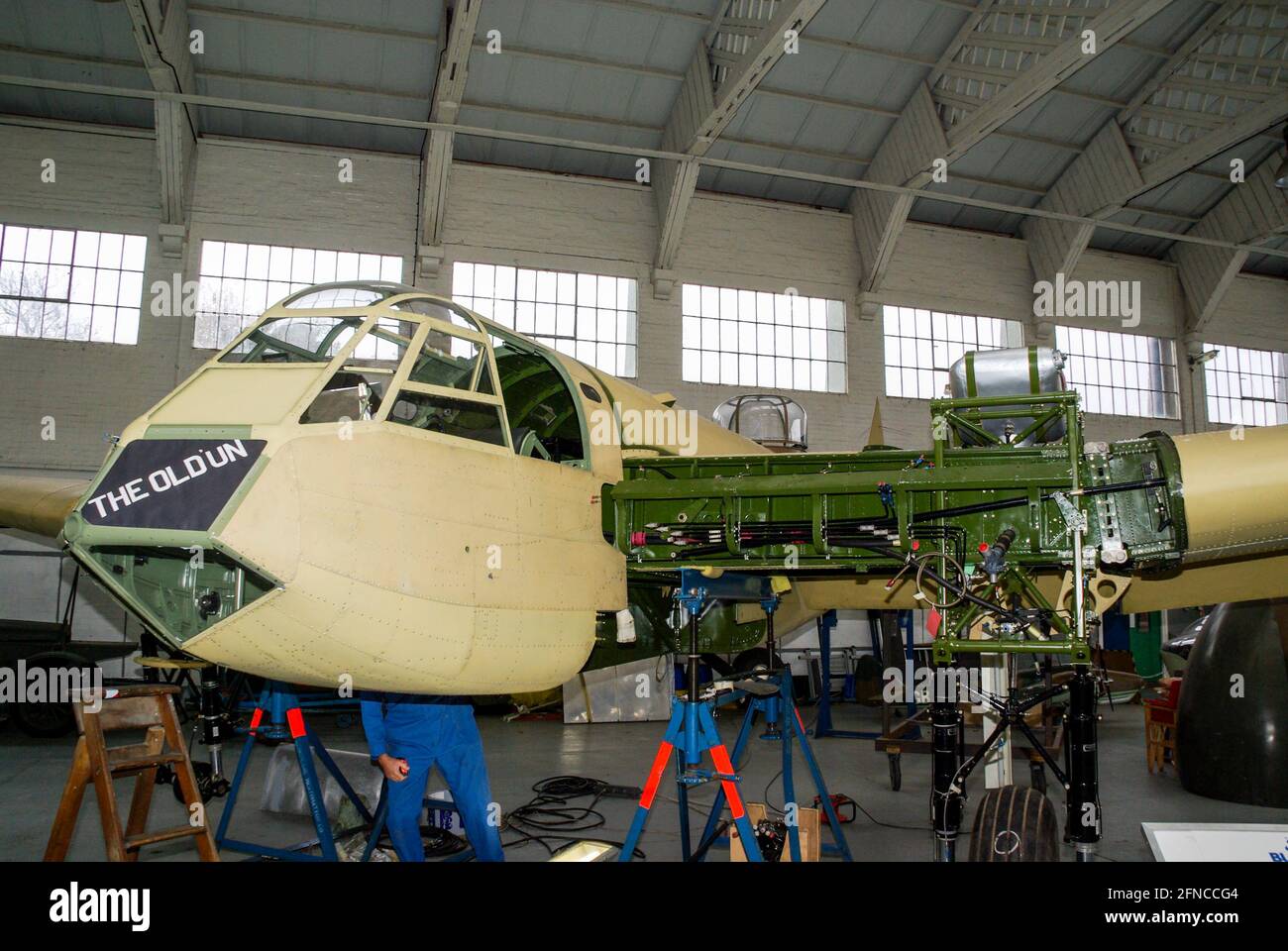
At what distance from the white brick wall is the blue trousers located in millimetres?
15261

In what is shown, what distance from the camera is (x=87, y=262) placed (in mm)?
18078

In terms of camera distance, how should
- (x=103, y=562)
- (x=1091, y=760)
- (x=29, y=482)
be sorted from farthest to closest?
(x=29, y=482)
(x=1091, y=760)
(x=103, y=562)

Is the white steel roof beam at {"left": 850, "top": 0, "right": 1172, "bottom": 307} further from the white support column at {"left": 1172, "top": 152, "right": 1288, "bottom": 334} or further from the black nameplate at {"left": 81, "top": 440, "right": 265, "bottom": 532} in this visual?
the black nameplate at {"left": 81, "top": 440, "right": 265, "bottom": 532}

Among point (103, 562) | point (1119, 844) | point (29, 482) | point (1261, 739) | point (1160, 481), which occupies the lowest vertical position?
point (1119, 844)

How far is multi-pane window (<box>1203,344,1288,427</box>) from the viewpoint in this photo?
88.0ft

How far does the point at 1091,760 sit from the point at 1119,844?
393cm

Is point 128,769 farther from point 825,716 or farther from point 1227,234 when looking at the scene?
point 1227,234

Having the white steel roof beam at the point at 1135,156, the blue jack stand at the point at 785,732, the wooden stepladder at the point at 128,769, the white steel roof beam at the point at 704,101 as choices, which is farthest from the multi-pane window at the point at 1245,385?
the wooden stepladder at the point at 128,769

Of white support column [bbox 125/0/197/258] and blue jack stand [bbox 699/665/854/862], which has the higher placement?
white support column [bbox 125/0/197/258]

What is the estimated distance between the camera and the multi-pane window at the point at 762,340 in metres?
21.8

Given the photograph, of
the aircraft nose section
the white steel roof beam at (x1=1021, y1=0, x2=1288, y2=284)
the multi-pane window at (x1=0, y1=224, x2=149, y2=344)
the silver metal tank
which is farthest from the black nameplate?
the white steel roof beam at (x1=1021, y1=0, x2=1288, y2=284)
